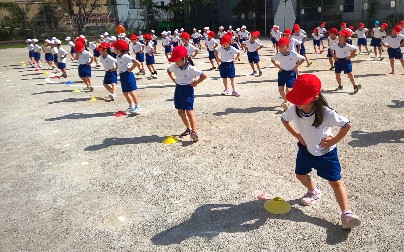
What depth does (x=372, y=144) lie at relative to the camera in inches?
233

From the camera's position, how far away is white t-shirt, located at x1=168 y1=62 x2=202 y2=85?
633cm

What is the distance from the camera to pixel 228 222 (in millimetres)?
3885

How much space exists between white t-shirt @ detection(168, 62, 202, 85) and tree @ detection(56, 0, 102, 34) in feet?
136

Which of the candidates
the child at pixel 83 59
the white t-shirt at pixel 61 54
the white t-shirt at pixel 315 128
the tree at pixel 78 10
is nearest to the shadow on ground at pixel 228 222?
the white t-shirt at pixel 315 128

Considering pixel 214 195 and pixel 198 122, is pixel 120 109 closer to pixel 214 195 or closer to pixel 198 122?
pixel 198 122

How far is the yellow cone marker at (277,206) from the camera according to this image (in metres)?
3.99

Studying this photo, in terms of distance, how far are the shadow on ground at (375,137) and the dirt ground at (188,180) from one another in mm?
19

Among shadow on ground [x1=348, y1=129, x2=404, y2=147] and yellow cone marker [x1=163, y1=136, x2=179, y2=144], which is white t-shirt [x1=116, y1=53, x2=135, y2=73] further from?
shadow on ground [x1=348, y1=129, x2=404, y2=147]

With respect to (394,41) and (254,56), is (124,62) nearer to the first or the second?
(254,56)

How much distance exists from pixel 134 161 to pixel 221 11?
4271cm

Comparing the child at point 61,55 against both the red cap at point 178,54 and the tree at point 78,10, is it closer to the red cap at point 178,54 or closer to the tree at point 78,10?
the red cap at point 178,54

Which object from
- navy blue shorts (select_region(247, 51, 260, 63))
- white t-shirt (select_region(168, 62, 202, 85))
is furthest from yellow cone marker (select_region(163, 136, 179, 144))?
navy blue shorts (select_region(247, 51, 260, 63))

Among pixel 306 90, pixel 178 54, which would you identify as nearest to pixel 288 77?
pixel 178 54

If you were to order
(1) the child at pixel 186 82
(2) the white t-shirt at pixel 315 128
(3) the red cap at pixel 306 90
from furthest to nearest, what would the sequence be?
(1) the child at pixel 186 82 < (2) the white t-shirt at pixel 315 128 < (3) the red cap at pixel 306 90
